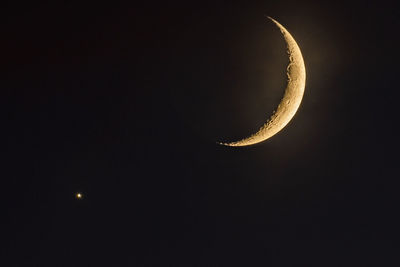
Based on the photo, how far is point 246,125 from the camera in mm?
7520

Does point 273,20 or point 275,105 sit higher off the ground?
point 273,20

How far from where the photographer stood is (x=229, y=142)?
7.71 meters

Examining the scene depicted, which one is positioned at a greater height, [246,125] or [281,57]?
[281,57]

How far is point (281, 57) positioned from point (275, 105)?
2.06ft

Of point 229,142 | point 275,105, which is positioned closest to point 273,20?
point 275,105

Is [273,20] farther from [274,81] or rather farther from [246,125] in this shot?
[246,125]

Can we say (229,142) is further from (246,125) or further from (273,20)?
(273,20)

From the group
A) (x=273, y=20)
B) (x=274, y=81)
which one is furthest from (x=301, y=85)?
(x=273, y=20)

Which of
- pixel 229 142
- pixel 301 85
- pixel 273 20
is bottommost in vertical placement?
pixel 229 142

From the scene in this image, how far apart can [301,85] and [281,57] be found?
0.53 metres

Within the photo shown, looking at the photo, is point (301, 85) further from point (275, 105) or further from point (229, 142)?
point (229, 142)

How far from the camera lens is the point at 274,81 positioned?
24.1ft

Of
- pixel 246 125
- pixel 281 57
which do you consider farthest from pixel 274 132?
pixel 281 57

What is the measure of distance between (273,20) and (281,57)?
0.52 metres
